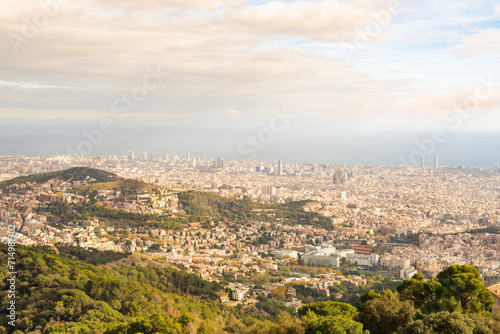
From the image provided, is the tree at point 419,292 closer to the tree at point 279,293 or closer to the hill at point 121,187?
the tree at point 279,293

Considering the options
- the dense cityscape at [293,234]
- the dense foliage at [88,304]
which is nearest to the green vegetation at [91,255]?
the dense cityscape at [293,234]

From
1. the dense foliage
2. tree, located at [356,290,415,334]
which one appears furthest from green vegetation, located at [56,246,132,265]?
tree, located at [356,290,415,334]

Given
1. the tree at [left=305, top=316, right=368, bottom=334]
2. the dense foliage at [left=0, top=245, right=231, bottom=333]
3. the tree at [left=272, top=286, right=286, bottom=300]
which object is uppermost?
the tree at [left=305, top=316, right=368, bottom=334]

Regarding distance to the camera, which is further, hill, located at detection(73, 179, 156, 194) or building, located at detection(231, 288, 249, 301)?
hill, located at detection(73, 179, 156, 194)

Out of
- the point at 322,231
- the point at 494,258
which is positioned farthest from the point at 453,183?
the point at 494,258

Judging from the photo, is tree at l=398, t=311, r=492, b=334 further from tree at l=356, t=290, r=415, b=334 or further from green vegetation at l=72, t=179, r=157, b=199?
green vegetation at l=72, t=179, r=157, b=199

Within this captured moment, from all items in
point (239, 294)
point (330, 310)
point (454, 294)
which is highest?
point (454, 294)

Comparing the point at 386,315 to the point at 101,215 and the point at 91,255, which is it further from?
the point at 101,215

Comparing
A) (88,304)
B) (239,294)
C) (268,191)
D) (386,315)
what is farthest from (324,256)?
(268,191)

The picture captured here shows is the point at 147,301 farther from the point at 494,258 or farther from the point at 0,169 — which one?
the point at 0,169
